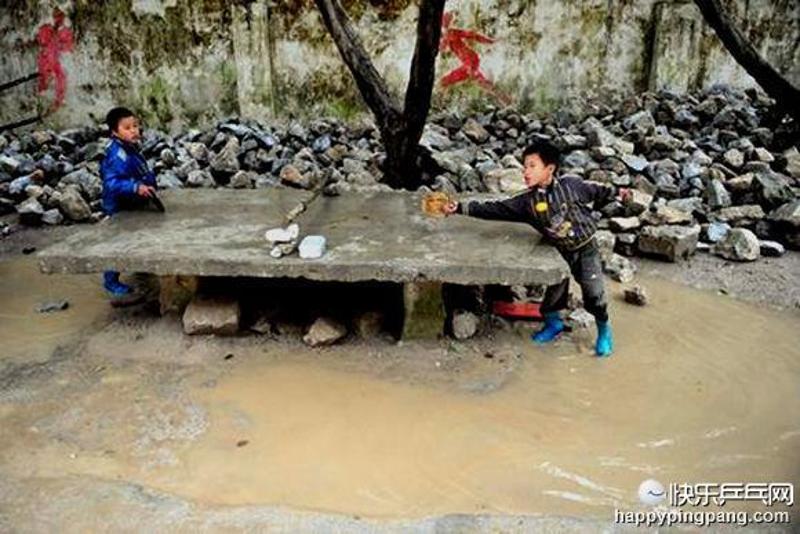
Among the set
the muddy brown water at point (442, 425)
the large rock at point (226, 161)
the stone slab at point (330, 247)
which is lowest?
the muddy brown water at point (442, 425)

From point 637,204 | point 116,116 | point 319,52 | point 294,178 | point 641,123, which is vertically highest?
point 319,52

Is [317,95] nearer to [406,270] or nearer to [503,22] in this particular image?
[503,22]

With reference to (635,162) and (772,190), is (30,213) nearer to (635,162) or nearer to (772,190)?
(635,162)

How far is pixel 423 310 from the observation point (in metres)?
3.80

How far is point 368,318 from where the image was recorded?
3.92 m

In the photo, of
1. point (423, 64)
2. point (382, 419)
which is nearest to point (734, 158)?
point (423, 64)

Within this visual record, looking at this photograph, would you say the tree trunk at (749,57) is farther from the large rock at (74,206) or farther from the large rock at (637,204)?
the large rock at (74,206)

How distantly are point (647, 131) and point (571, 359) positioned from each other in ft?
11.5

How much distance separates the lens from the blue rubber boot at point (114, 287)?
4.43m

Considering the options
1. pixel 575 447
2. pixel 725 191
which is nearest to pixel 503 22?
pixel 725 191

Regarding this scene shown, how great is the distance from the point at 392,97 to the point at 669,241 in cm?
233

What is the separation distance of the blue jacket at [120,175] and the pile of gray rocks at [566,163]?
4.05 feet

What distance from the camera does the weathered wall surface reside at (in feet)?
24.8

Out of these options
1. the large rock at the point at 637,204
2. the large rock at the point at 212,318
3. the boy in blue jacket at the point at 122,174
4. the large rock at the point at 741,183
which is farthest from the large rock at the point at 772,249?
the boy in blue jacket at the point at 122,174
